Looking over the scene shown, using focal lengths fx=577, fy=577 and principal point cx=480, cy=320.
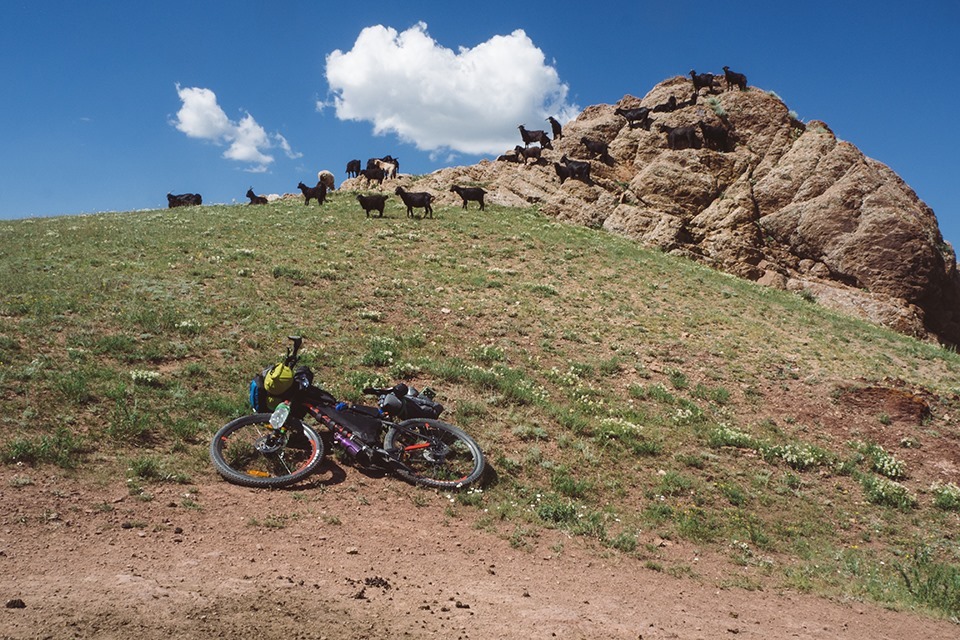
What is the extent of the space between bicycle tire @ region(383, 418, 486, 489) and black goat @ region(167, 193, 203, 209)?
43366mm

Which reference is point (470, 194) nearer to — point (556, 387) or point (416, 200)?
point (416, 200)

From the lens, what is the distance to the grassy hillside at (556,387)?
28.7 ft

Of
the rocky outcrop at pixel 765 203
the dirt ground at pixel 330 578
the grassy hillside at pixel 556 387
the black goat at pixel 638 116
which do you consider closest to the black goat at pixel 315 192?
the rocky outcrop at pixel 765 203

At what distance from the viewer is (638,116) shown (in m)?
44.5

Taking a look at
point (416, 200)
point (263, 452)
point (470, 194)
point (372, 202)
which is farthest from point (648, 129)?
point (263, 452)

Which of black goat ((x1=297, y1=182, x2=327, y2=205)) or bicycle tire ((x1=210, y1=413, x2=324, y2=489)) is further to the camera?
black goat ((x1=297, y1=182, x2=327, y2=205))

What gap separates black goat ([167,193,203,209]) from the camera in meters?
45.6

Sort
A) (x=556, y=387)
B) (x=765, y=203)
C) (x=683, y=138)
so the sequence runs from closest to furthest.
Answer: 1. (x=556, y=387)
2. (x=765, y=203)
3. (x=683, y=138)

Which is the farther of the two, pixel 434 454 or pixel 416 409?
pixel 416 409

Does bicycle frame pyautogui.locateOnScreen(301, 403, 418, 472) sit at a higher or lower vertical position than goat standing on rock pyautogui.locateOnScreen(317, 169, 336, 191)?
lower

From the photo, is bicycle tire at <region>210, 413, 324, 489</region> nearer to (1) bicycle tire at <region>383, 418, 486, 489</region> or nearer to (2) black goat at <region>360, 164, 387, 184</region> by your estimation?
(1) bicycle tire at <region>383, 418, 486, 489</region>

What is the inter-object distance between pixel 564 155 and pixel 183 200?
3023 cm

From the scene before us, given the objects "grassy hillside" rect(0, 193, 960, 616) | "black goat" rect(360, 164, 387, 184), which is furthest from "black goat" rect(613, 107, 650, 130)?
"grassy hillside" rect(0, 193, 960, 616)

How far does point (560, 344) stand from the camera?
17047 mm
